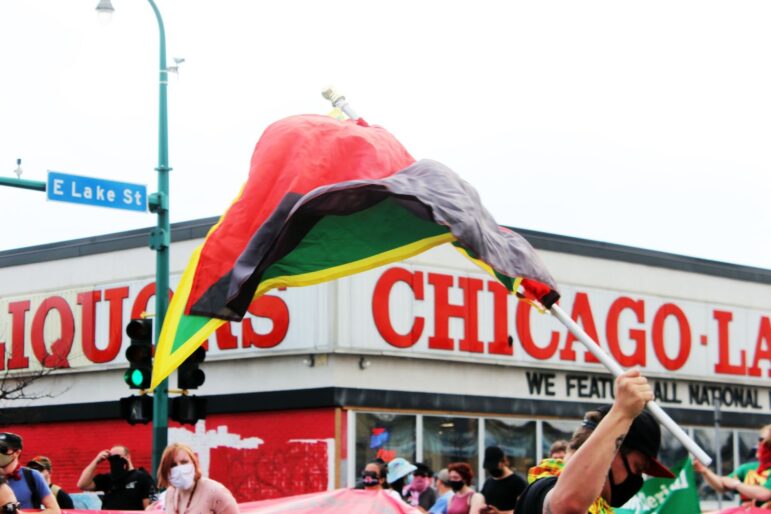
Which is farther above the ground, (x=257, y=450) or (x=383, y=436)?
(x=383, y=436)

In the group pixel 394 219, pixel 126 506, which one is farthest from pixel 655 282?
pixel 394 219

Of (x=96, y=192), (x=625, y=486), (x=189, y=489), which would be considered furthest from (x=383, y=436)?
(x=625, y=486)

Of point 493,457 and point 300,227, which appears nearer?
point 300,227

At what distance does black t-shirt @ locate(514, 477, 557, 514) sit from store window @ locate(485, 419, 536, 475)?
22.2 metres

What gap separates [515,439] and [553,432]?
1.03 meters

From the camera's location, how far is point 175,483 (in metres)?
9.82

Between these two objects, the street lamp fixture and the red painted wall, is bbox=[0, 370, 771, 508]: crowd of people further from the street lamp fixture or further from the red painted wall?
the street lamp fixture

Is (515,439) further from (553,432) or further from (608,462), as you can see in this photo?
(608,462)

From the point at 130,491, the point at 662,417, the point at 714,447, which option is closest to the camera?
the point at 662,417

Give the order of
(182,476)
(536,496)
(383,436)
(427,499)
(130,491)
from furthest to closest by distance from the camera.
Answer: (383,436) < (427,499) < (130,491) < (182,476) < (536,496)

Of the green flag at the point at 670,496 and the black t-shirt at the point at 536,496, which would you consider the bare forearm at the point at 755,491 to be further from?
the black t-shirt at the point at 536,496

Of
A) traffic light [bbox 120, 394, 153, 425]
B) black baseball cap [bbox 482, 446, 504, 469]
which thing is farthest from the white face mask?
traffic light [bbox 120, 394, 153, 425]

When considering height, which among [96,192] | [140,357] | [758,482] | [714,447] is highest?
[96,192]

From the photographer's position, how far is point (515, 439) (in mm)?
27422
